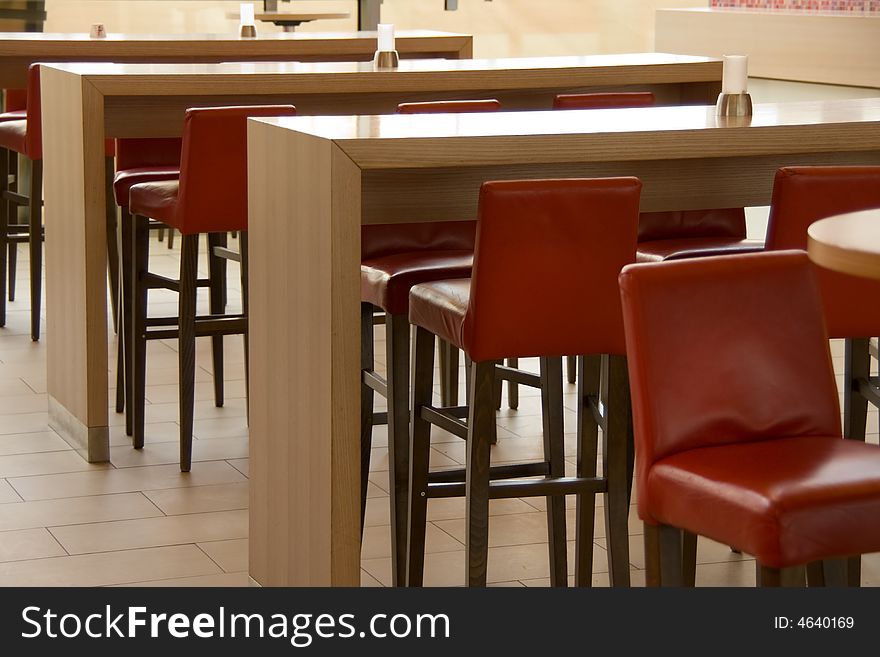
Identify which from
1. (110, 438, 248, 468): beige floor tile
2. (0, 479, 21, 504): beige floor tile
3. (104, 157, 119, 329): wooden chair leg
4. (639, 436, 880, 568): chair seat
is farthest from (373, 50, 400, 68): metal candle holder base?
(639, 436, 880, 568): chair seat

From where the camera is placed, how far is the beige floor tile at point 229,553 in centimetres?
324

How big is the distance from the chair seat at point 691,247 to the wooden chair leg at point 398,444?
624 mm

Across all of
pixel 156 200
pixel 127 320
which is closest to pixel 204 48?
pixel 127 320

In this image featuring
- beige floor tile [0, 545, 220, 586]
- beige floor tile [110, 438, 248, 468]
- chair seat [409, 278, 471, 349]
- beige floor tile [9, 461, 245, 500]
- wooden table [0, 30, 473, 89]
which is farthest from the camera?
wooden table [0, 30, 473, 89]

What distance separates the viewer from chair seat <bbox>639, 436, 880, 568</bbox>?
187 cm

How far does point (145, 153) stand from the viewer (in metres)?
4.65

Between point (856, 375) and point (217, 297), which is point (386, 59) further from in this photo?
point (856, 375)

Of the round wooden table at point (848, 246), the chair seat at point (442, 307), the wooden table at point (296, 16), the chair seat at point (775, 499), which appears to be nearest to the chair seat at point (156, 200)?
the chair seat at point (442, 307)

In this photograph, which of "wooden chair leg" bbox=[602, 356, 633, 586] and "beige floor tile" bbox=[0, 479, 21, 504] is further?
"beige floor tile" bbox=[0, 479, 21, 504]

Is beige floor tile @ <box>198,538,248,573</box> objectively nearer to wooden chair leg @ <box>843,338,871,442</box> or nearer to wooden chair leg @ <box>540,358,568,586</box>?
wooden chair leg @ <box>540,358,568,586</box>

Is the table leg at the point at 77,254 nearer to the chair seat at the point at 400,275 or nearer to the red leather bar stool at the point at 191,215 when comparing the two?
the red leather bar stool at the point at 191,215

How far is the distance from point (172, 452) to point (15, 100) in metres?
2.45

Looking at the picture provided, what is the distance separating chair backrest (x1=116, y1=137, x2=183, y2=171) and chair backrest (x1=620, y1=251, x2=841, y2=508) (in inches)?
109

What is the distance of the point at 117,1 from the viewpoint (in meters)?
7.65
